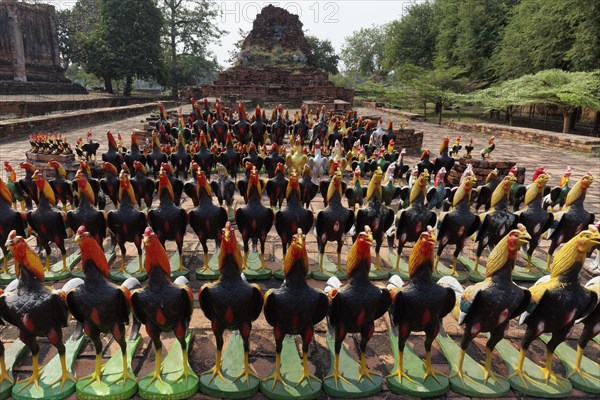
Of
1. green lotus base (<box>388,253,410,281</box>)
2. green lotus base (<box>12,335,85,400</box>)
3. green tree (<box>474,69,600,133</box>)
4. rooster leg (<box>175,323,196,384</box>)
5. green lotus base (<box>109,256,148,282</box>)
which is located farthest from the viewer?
green tree (<box>474,69,600,133</box>)

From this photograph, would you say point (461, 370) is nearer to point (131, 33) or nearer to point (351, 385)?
point (351, 385)

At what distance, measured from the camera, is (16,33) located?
85.3 ft

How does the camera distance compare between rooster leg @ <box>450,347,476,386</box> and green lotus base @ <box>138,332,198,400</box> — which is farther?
rooster leg @ <box>450,347,476,386</box>

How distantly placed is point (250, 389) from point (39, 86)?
31722 mm

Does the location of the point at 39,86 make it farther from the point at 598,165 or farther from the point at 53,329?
the point at 598,165

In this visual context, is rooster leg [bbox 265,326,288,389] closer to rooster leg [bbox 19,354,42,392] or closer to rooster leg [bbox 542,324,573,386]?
rooster leg [bbox 19,354,42,392]

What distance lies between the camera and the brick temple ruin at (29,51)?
25.9 meters

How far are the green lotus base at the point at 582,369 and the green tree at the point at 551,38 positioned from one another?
18.7 m

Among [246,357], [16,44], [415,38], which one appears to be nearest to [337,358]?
[246,357]

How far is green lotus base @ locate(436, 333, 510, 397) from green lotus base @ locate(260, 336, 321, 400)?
116cm

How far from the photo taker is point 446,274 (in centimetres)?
489

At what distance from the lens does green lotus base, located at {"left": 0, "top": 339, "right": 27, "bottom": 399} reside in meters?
2.96

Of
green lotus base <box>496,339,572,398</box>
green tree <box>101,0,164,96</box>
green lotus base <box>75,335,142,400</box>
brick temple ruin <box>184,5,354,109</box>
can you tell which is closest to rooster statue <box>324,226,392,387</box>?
green lotus base <box>496,339,572,398</box>

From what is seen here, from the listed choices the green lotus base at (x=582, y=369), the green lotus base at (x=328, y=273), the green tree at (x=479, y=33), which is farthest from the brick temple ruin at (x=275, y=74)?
the green lotus base at (x=582, y=369)
